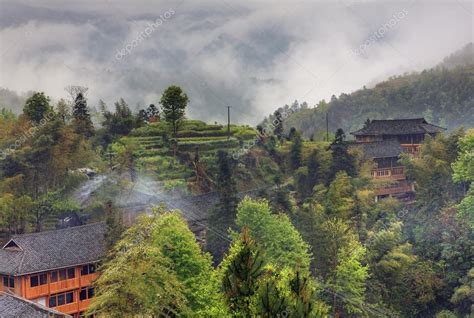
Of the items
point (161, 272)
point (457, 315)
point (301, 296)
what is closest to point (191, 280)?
point (161, 272)

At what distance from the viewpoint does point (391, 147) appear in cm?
4169

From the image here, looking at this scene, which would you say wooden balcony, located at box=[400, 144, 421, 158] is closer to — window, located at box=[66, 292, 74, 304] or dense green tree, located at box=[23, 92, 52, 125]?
dense green tree, located at box=[23, 92, 52, 125]

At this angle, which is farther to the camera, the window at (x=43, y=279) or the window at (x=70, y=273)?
the window at (x=70, y=273)

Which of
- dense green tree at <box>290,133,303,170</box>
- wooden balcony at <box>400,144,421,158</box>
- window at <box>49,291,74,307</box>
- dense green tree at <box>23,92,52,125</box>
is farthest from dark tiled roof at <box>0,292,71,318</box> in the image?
wooden balcony at <box>400,144,421,158</box>

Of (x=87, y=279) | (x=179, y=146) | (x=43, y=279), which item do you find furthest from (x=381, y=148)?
(x=43, y=279)

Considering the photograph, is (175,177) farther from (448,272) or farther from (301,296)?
(301,296)

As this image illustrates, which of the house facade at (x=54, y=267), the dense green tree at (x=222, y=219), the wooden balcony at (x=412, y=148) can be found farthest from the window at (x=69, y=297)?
the wooden balcony at (x=412, y=148)

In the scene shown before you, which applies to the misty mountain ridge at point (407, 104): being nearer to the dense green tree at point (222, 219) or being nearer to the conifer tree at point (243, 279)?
the dense green tree at point (222, 219)

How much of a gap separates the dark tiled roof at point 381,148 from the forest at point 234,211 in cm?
127

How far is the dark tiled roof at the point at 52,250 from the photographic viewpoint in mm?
26150

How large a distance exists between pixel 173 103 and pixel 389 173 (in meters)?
14.4

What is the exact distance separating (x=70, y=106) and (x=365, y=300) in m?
23.5

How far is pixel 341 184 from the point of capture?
110 feet

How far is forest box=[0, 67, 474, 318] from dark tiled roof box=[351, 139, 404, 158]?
1271 millimetres
